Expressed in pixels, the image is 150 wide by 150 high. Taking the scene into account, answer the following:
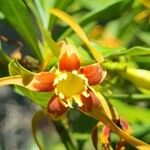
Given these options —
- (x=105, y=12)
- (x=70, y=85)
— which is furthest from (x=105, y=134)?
(x=105, y=12)

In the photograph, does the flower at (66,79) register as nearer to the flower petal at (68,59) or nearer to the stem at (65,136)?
the flower petal at (68,59)

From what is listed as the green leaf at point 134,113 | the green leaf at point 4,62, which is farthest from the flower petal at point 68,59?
the green leaf at point 134,113

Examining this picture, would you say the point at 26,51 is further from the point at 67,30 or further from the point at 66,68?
the point at 66,68

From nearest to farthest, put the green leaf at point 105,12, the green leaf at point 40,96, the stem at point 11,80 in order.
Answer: the stem at point 11,80
the green leaf at point 40,96
the green leaf at point 105,12

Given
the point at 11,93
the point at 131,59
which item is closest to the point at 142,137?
the point at 131,59

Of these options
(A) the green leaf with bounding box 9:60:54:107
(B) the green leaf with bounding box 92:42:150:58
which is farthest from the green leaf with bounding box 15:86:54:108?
(B) the green leaf with bounding box 92:42:150:58

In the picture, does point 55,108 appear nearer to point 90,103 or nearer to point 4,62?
point 90,103

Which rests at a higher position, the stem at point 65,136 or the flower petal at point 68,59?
the flower petal at point 68,59
